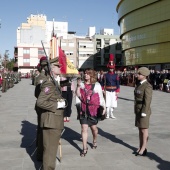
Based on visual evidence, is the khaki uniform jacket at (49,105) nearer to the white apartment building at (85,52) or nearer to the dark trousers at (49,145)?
the dark trousers at (49,145)

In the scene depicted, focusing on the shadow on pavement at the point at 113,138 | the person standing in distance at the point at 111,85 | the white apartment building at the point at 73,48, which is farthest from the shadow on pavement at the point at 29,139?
the white apartment building at the point at 73,48

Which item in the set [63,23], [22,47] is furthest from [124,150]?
[63,23]

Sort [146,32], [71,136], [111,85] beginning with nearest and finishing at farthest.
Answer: [71,136] < [111,85] < [146,32]

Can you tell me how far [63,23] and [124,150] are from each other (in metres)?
111

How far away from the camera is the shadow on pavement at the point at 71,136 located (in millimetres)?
6251

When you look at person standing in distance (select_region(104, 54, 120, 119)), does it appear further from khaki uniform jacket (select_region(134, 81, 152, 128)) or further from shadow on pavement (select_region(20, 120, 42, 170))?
khaki uniform jacket (select_region(134, 81, 152, 128))

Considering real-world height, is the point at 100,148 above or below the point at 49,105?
below

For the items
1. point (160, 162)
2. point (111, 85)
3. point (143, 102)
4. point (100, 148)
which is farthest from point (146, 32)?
point (160, 162)

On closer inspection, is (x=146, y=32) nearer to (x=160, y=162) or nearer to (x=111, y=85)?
(x=111, y=85)

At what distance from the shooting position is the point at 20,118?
9.72 meters

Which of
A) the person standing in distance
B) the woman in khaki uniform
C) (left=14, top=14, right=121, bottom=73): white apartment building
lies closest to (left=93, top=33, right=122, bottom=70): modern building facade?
(left=14, top=14, right=121, bottom=73): white apartment building

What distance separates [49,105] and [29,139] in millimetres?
2977

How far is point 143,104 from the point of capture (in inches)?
206

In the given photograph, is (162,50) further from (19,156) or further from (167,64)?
(19,156)
